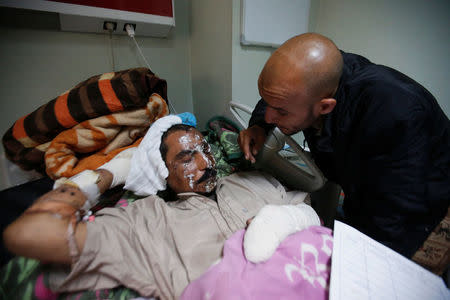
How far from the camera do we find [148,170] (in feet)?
3.31

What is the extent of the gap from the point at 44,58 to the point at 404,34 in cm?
237

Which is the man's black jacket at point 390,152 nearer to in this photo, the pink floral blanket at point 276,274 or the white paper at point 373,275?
the white paper at point 373,275

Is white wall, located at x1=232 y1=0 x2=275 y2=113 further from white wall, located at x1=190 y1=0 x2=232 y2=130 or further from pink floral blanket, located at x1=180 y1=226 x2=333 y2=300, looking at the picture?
pink floral blanket, located at x1=180 y1=226 x2=333 y2=300

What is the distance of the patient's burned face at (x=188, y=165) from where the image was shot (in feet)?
3.18

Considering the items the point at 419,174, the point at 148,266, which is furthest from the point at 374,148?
the point at 148,266

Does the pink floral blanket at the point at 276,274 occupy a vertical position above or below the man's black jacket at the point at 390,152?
below


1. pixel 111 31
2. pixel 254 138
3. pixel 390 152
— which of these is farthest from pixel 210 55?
pixel 390 152

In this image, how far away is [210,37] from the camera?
1.60 m

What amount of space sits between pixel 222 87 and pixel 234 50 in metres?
0.29

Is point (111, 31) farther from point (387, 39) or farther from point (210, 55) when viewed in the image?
point (387, 39)

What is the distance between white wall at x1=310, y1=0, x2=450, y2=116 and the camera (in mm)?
1320

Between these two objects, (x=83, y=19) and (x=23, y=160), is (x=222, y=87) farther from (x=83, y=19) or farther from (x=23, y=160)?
(x=23, y=160)

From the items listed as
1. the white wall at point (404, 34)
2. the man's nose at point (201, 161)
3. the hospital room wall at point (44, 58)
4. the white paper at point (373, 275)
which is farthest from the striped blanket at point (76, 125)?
the white wall at point (404, 34)

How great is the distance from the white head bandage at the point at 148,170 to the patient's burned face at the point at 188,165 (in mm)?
41
